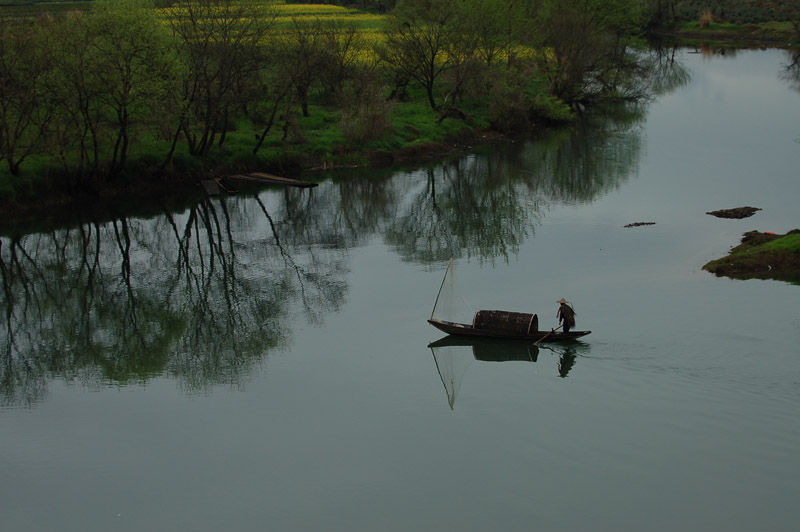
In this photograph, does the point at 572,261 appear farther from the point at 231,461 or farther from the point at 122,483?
the point at 122,483

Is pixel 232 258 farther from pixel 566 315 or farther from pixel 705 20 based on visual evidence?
pixel 705 20

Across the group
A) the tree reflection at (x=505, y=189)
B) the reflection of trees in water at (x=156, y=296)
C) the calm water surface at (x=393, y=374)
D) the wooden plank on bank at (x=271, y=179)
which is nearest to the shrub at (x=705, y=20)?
the tree reflection at (x=505, y=189)

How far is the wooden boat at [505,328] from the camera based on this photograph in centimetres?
2709

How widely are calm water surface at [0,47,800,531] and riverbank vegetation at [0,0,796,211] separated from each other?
7.16 metres

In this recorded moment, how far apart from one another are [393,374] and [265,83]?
135 ft

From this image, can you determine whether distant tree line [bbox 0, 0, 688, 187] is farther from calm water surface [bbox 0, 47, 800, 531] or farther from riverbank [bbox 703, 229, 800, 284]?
riverbank [bbox 703, 229, 800, 284]

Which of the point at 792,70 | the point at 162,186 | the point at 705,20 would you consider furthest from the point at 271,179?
the point at 705,20

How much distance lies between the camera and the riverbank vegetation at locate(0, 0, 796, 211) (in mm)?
47812

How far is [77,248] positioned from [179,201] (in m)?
10.3

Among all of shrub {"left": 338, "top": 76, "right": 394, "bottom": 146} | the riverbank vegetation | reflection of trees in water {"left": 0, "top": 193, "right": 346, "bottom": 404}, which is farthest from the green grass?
shrub {"left": 338, "top": 76, "right": 394, "bottom": 146}

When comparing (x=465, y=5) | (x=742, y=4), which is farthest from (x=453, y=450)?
(x=742, y=4)

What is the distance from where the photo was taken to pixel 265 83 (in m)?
→ 61.7

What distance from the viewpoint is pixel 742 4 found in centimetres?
13300

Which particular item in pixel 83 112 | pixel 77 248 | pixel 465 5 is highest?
pixel 465 5
